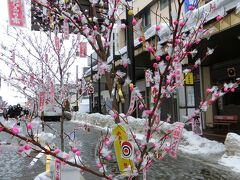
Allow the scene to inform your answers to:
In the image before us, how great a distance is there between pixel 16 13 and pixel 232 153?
659 cm

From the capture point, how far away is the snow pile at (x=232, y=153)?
8913 millimetres

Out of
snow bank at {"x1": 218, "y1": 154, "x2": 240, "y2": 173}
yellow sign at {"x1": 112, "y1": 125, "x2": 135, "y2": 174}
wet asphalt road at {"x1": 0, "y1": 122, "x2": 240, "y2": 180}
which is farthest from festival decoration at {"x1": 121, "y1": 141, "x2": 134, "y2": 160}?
snow bank at {"x1": 218, "y1": 154, "x2": 240, "y2": 173}

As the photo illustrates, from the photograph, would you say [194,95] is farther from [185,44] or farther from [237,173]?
[185,44]

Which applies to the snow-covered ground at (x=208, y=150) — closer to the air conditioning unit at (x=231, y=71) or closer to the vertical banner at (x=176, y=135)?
the vertical banner at (x=176, y=135)

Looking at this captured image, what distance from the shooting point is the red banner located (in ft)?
28.0

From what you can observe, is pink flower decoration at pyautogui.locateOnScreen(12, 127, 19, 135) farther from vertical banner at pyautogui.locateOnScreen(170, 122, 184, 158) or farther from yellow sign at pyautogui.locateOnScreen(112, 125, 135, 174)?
vertical banner at pyautogui.locateOnScreen(170, 122, 184, 158)

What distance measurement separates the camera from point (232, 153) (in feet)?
30.8

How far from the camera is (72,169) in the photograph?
5.04 metres

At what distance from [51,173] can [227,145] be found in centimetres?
554

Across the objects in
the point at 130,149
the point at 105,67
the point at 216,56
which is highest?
the point at 216,56

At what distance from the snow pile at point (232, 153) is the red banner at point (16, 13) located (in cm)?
618

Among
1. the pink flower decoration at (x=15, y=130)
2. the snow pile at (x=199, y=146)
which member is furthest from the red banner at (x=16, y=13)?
the pink flower decoration at (x=15, y=130)

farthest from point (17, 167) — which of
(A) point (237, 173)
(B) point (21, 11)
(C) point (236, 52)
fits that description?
(C) point (236, 52)

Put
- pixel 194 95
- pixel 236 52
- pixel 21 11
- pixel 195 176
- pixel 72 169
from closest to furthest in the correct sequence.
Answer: pixel 72 169 < pixel 195 176 < pixel 21 11 < pixel 236 52 < pixel 194 95
